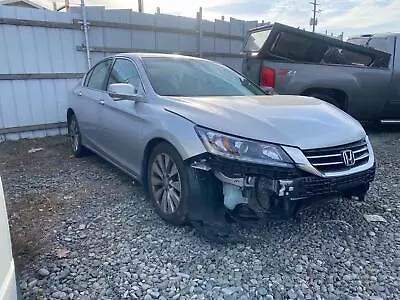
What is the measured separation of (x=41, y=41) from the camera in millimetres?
6188

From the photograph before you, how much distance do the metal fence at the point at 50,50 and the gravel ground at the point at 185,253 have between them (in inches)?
110

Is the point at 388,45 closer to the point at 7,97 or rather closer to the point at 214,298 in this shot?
the point at 214,298

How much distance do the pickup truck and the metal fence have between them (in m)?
2.40

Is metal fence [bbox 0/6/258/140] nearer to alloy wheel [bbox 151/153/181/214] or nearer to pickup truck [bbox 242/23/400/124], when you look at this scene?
pickup truck [bbox 242/23/400/124]

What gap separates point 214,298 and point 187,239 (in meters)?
0.70

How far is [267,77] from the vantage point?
6160mm

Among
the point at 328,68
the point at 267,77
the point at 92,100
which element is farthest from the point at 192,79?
the point at 328,68

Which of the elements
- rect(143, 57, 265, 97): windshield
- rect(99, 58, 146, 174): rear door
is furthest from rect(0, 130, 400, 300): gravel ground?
rect(143, 57, 265, 97): windshield

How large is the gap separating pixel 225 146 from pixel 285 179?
49 cm

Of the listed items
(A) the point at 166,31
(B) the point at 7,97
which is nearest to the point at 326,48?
(A) the point at 166,31

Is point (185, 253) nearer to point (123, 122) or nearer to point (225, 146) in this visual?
point (225, 146)

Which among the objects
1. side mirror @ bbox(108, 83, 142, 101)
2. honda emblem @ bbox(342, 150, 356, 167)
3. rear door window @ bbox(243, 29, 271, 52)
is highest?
rear door window @ bbox(243, 29, 271, 52)

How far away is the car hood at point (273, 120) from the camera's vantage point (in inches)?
101

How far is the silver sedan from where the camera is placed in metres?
2.51
